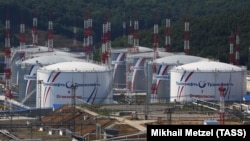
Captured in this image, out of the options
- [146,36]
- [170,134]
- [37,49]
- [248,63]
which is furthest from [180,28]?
[170,134]

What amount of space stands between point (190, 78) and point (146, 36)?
48.9 metres

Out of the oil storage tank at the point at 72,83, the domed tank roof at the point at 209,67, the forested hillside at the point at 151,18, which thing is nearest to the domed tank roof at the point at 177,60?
the domed tank roof at the point at 209,67

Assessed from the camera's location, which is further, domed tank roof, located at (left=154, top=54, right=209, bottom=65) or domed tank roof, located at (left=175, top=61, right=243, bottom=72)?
domed tank roof, located at (left=154, top=54, right=209, bottom=65)

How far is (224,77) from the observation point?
57438 millimetres

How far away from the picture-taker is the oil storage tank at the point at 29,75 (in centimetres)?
6462

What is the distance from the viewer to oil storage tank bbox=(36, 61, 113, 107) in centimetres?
5694

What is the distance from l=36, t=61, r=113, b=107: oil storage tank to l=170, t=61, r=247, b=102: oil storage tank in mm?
4229

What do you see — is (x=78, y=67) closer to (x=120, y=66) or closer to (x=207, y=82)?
(x=207, y=82)

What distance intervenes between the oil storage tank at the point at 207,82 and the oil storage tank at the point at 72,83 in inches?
166

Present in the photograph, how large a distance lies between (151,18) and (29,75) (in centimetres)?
7045

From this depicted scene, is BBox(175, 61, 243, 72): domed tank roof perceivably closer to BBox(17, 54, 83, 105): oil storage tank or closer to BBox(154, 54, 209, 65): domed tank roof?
BBox(154, 54, 209, 65): domed tank roof

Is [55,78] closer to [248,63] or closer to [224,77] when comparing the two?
[224,77]

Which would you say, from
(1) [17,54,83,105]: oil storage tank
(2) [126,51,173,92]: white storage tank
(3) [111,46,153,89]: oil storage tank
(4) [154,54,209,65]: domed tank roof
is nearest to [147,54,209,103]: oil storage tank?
(4) [154,54,209,65]: domed tank roof

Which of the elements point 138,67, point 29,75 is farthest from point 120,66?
point 29,75
